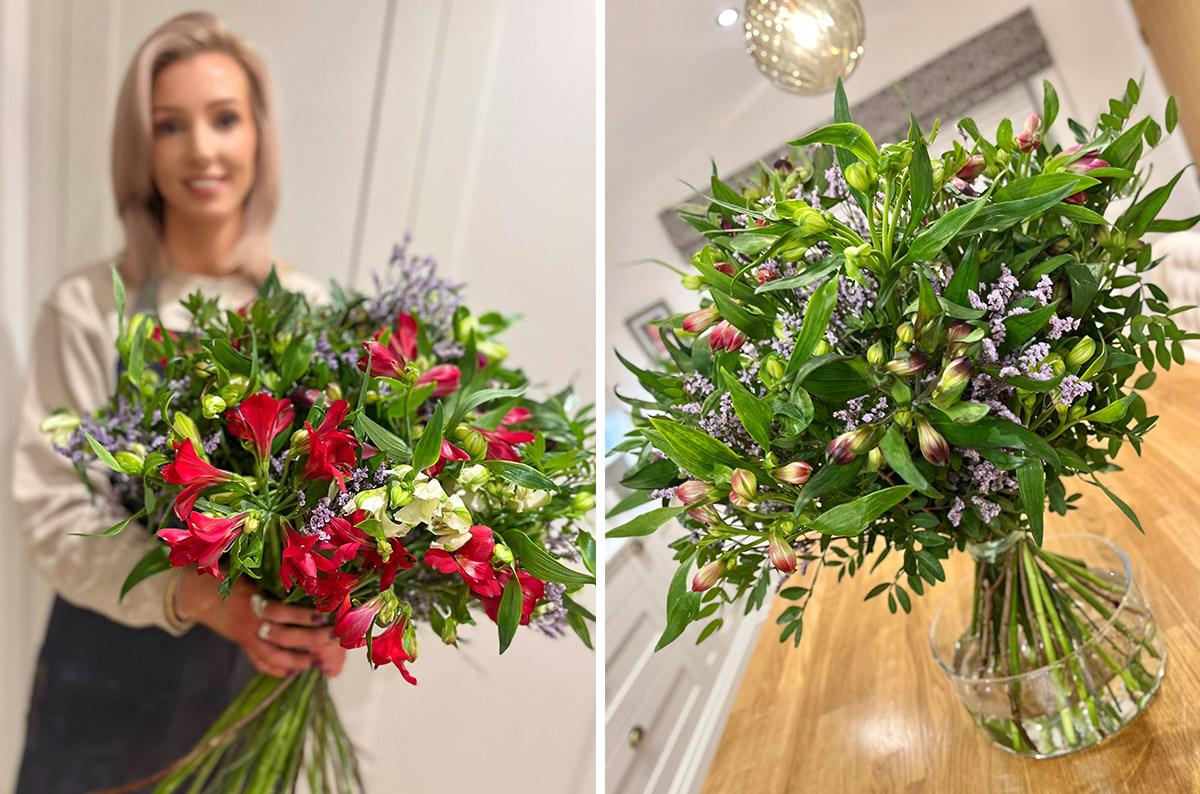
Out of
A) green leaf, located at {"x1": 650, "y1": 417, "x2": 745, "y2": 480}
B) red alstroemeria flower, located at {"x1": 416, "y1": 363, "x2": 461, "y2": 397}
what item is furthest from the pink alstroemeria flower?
green leaf, located at {"x1": 650, "y1": 417, "x2": 745, "y2": 480}

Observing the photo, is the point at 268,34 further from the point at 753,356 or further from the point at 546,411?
the point at 753,356

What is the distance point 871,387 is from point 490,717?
909 mm

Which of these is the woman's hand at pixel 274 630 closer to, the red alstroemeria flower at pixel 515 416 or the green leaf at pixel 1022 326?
the red alstroemeria flower at pixel 515 416

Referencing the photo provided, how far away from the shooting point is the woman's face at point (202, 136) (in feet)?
3.97

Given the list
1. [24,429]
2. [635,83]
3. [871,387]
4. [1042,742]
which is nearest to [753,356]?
[871,387]

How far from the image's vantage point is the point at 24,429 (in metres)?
1.10

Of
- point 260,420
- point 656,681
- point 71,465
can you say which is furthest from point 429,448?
point 656,681

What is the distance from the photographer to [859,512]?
397 millimetres

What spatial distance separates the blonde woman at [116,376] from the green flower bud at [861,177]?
0.77m

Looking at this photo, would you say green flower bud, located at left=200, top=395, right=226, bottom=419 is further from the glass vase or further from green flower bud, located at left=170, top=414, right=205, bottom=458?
the glass vase

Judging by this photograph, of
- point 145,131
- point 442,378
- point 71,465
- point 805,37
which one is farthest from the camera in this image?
point 805,37

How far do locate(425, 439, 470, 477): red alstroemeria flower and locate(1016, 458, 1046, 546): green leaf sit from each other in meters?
0.33

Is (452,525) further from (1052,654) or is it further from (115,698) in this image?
(115,698)

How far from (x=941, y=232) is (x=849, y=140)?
70mm
